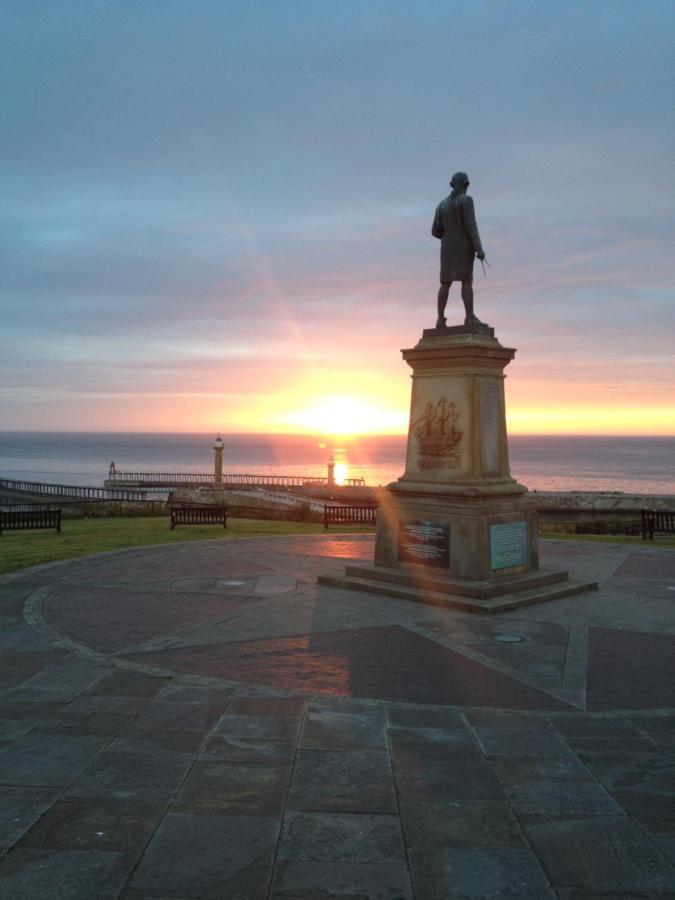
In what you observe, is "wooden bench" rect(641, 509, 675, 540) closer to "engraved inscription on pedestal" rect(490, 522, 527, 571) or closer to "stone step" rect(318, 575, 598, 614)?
"stone step" rect(318, 575, 598, 614)

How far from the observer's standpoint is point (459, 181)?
40.7ft

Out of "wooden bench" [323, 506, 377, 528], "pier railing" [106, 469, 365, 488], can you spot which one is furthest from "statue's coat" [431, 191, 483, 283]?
"pier railing" [106, 469, 365, 488]

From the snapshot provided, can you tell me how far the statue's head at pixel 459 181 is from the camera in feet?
40.7

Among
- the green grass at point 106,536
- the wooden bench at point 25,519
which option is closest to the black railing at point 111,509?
the green grass at point 106,536

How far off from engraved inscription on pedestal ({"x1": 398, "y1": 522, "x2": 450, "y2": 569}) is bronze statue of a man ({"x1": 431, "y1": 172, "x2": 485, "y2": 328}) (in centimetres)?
339

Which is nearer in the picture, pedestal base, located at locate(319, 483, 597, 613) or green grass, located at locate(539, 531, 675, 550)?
pedestal base, located at locate(319, 483, 597, 613)

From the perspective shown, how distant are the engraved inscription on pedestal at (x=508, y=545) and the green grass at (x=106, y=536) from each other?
8471 millimetres

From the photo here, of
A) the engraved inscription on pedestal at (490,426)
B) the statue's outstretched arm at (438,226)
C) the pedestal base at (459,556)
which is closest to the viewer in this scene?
the pedestal base at (459,556)

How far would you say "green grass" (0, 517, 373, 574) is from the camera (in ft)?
50.8

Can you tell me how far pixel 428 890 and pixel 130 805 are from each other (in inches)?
76.6

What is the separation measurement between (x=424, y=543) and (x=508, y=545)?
4.35 ft

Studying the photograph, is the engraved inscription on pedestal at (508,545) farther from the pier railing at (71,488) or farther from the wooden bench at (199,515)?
the pier railing at (71,488)

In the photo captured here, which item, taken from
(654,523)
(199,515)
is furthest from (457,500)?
(199,515)

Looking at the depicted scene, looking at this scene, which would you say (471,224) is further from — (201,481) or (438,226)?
(201,481)
